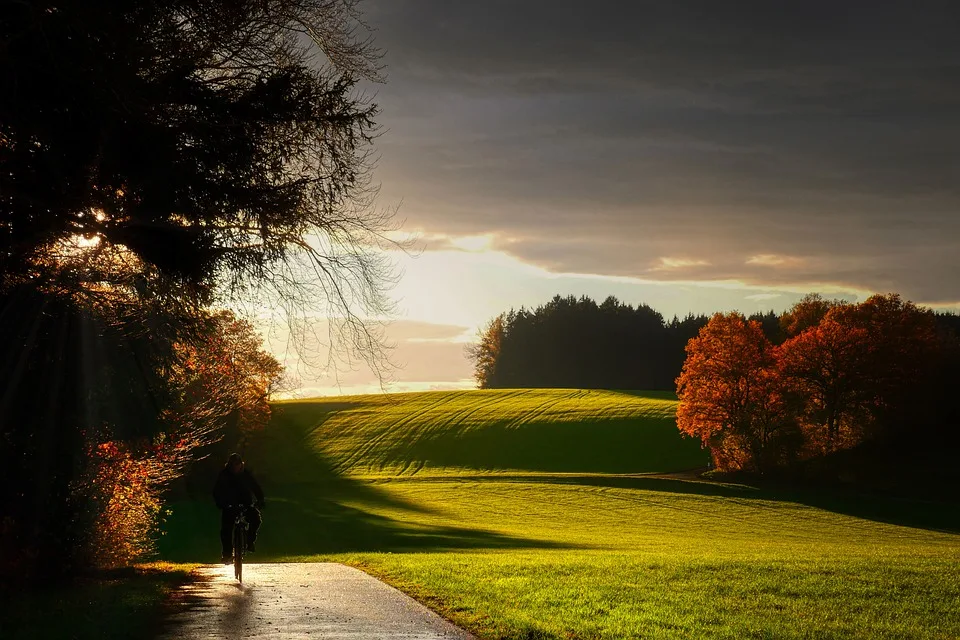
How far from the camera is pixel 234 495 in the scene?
55.0 ft

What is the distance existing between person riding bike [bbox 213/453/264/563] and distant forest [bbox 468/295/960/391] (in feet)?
371

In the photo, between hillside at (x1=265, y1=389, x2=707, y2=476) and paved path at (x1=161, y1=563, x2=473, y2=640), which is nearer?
paved path at (x1=161, y1=563, x2=473, y2=640)

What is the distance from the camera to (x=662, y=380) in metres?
128

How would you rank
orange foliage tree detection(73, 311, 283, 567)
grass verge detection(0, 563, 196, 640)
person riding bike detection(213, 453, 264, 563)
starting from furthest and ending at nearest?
1. orange foliage tree detection(73, 311, 283, 567)
2. person riding bike detection(213, 453, 264, 563)
3. grass verge detection(0, 563, 196, 640)

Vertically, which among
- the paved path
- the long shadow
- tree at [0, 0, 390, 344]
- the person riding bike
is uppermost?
tree at [0, 0, 390, 344]

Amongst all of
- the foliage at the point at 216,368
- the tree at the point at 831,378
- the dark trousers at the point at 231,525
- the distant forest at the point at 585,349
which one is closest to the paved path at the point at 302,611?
the dark trousers at the point at 231,525

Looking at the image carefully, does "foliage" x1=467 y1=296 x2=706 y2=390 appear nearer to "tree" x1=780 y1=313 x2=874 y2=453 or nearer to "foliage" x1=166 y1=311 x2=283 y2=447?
"tree" x1=780 y1=313 x2=874 y2=453

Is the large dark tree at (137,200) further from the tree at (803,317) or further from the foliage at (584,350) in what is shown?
the foliage at (584,350)

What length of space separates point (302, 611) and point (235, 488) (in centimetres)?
498

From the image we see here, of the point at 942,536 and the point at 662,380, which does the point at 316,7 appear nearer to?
the point at 942,536

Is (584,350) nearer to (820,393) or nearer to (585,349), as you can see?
(585,349)

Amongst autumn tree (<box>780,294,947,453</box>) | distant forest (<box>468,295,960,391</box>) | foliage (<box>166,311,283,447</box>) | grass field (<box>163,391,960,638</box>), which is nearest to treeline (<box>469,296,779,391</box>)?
distant forest (<box>468,295,960,391</box>)

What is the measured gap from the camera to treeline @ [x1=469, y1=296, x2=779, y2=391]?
5133 inches

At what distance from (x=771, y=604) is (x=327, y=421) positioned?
8120 centimetres
